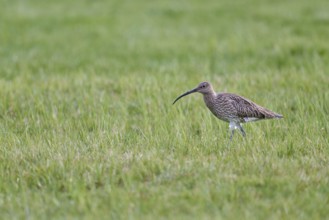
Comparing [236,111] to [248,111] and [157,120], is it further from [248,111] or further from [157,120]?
[157,120]

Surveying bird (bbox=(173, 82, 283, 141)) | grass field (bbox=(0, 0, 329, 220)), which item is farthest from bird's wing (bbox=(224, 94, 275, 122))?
grass field (bbox=(0, 0, 329, 220))

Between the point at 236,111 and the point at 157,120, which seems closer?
the point at 236,111

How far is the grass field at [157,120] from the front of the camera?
18.3 ft

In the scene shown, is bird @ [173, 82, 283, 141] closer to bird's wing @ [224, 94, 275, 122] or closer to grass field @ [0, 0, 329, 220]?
bird's wing @ [224, 94, 275, 122]

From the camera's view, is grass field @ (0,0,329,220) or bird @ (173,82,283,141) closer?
grass field @ (0,0,329,220)

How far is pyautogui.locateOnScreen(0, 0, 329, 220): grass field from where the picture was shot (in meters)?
5.59

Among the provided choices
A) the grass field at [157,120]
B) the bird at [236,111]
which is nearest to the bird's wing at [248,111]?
the bird at [236,111]

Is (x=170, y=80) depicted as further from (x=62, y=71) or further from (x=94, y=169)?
(x=94, y=169)

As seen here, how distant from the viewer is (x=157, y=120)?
8.18m

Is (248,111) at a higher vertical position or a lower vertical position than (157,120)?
higher

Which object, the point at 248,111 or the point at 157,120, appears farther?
the point at 157,120

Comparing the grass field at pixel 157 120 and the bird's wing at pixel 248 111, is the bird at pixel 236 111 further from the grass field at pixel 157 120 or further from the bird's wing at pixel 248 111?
the grass field at pixel 157 120

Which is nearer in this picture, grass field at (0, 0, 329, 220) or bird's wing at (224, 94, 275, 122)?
grass field at (0, 0, 329, 220)

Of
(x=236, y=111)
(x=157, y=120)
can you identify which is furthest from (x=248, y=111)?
(x=157, y=120)
